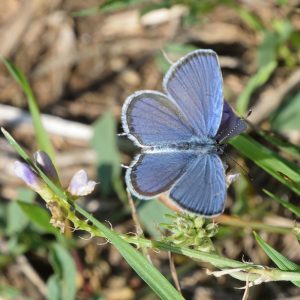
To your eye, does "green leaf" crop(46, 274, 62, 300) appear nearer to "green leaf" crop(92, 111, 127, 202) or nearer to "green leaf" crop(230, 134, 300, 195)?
"green leaf" crop(92, 111, 127, 202)

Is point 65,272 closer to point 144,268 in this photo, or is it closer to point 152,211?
point 152,211

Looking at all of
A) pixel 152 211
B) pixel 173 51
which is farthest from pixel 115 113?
pixel 152 211

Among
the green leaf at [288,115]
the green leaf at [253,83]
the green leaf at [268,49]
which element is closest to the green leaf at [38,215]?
the green leaf at [253,83]

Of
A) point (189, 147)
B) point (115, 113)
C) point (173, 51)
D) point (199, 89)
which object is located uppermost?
point (199, 89)

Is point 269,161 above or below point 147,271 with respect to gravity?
above

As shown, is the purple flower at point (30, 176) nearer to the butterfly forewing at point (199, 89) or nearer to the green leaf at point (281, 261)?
the butterfly forewing at point (199, 89)

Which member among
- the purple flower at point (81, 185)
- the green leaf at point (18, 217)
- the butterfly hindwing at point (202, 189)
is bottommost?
the green leaf at point (18, 217)

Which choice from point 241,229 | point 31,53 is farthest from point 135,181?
point 31,53
